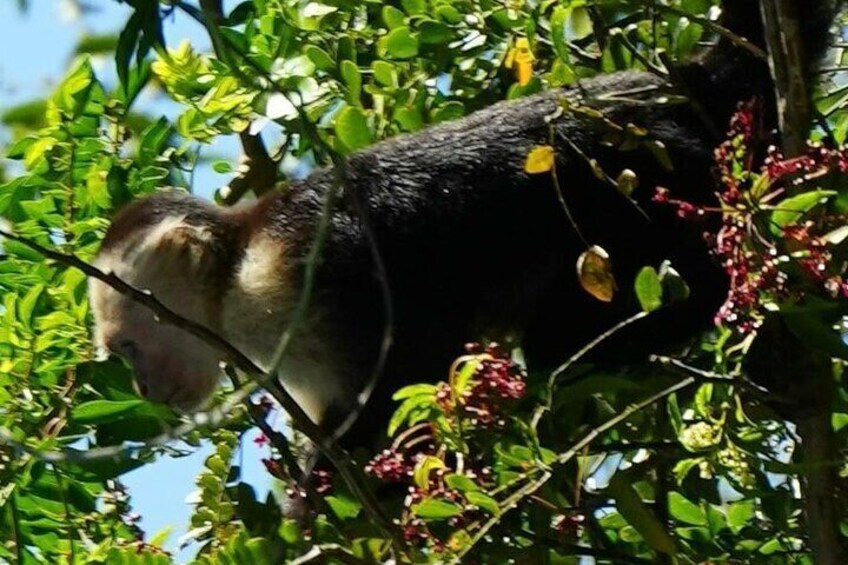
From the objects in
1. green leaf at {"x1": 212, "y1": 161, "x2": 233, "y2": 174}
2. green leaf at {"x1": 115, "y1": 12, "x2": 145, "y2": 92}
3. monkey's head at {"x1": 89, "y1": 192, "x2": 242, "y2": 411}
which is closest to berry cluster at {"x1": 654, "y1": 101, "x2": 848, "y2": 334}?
→ green leaf at {"x1": 115, "y1": 12, "x2": 145, "y2": 92}

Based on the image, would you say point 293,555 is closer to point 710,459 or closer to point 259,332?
point 710,459

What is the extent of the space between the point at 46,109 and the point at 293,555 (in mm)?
798

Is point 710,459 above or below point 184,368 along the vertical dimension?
above

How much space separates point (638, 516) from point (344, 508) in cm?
38

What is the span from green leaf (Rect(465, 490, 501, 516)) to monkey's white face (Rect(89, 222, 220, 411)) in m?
1.36

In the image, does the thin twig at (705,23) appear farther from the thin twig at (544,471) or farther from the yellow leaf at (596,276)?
the thin twig at (544,471)

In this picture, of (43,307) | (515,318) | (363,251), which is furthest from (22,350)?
(515,318)

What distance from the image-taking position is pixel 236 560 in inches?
69.8

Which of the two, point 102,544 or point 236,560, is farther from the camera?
point 102,544

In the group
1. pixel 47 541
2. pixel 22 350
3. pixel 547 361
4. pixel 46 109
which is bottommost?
pixel 547 361

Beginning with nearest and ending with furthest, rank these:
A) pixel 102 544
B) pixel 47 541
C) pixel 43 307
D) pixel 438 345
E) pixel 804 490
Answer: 1. pixel 804 490
2. pixel 102 544
3. pixel 47 541
4. pixel 43 307
5. pixel 438 345

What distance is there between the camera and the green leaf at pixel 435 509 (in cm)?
160

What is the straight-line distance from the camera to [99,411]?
2.04m

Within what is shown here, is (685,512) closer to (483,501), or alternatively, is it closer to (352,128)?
(483,501)
